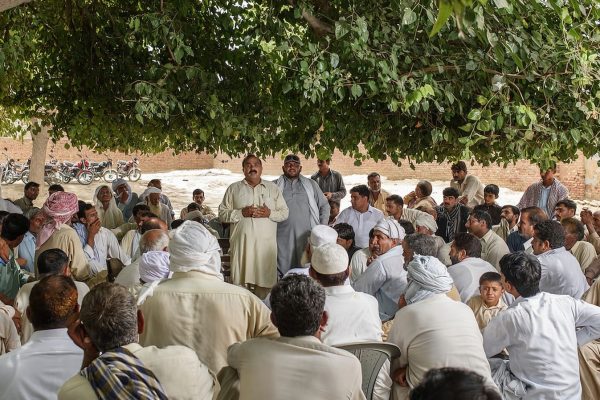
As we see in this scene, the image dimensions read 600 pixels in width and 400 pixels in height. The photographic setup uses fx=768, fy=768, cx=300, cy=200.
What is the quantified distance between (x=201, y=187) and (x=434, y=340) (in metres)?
24.6

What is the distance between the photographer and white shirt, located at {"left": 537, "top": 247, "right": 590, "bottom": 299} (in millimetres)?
6195

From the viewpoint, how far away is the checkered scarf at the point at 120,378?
2668 mm

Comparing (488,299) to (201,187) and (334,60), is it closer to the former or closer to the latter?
(334,60)

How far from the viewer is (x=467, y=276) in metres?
6.06

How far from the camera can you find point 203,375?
337 cm

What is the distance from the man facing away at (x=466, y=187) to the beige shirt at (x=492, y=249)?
372 cm

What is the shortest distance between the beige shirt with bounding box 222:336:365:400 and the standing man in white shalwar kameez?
4956 mm

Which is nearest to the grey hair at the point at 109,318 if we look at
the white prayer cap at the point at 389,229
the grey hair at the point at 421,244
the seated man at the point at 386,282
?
the seated man at the point at 386,282

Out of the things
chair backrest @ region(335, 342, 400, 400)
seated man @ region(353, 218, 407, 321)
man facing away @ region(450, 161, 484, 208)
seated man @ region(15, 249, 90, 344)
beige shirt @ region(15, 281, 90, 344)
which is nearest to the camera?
chair backrest @ region(335, 342, 400, 400)

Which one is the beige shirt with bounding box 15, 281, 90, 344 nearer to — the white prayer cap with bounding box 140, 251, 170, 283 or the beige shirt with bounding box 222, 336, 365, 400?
the white prayer cap with bounding box 140, 251, 170, 283

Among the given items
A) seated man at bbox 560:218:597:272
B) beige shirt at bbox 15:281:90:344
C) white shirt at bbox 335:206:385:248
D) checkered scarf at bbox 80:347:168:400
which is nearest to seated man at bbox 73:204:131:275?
beige shirt at bbox 15:281:90:344

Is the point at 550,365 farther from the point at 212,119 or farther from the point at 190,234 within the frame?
the point at 212,119

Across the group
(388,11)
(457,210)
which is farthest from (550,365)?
(457,210)

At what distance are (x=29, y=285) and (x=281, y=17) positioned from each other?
165 inches
